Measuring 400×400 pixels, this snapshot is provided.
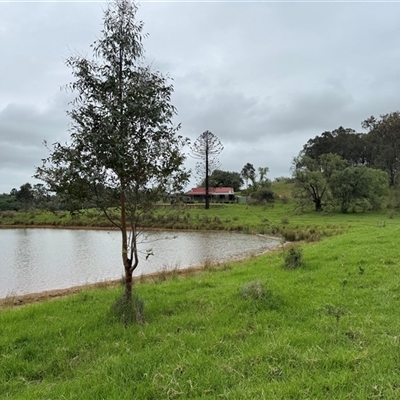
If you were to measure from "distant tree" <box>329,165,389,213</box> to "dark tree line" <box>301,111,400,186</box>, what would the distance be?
890 inches

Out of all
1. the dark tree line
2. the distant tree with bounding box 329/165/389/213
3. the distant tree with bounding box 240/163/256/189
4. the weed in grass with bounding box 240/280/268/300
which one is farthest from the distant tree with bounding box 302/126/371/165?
the weed in grass with bounding box 240/280/268/300

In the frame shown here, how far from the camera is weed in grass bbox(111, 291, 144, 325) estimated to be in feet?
22.4

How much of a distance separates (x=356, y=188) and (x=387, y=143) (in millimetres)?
32103

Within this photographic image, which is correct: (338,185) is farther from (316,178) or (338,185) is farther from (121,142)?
(121,142)

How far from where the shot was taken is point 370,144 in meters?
72.7

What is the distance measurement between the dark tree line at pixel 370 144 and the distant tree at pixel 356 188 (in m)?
22.6

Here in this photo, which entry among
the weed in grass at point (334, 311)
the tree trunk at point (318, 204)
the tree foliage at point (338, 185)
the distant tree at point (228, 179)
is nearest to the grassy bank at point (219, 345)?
the weed in grass at point (334, 311)

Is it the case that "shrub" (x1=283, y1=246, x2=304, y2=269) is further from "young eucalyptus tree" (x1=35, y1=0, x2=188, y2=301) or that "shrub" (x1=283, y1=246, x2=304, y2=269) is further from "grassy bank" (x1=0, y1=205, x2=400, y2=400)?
"young eucalyptus tree" (x1=35, y1=0, x2=188, y2=301)

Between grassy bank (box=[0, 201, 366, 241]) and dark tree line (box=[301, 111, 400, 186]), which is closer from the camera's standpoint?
grassy bank (box=[0, 201, 366, 241])

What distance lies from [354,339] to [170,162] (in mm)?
4626

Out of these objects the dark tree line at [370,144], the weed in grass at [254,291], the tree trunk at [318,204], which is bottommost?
the weed in grass at [254,291]

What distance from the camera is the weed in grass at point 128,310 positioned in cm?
682

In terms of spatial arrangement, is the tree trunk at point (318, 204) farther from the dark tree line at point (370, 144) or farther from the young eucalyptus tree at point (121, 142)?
the young eucalyptus tree at point (121, 142)

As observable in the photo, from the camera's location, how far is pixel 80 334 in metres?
6.40
